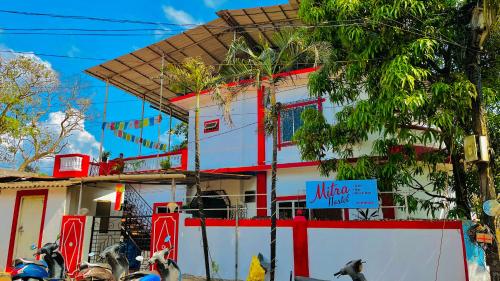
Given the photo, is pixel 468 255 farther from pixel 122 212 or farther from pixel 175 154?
pixel 122 212

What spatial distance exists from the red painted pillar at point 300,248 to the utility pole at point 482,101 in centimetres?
366

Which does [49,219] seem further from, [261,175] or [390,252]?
[390,252]

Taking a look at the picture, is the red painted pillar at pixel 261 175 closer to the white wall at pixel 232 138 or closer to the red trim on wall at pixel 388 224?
the white wall at pixel 232 138

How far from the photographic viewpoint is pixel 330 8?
8078 millimetres

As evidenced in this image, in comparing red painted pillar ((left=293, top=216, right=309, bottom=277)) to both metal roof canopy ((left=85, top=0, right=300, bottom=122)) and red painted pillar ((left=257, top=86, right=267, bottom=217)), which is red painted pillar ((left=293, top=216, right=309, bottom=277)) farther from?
metal roof canopy ((left=85, top=0, right=300, bottom=122))

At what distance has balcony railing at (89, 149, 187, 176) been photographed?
15.4 m

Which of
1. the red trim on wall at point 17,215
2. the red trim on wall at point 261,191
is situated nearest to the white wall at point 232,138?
the red trim on wall at point 261,191

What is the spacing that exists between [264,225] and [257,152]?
15.2ft

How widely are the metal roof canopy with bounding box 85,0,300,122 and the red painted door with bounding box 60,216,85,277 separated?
741 cm

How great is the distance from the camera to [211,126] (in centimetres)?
1548

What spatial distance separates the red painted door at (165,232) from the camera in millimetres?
10305

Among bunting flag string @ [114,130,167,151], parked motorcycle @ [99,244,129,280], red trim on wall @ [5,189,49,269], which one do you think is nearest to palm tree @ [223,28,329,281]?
parked motorcycle @ [99,244,129,280]

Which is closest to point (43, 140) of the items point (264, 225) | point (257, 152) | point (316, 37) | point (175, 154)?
point (175, 154)

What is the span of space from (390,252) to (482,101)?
137 inches
